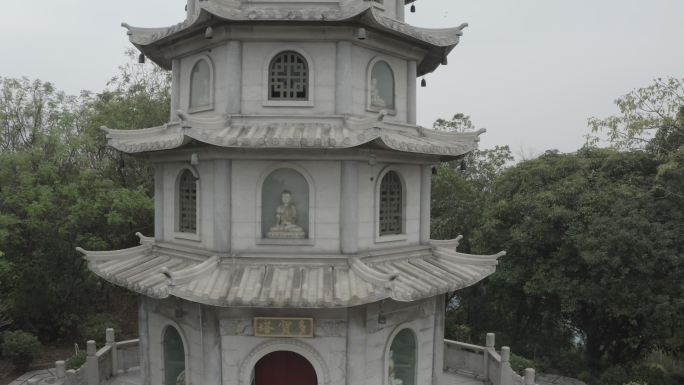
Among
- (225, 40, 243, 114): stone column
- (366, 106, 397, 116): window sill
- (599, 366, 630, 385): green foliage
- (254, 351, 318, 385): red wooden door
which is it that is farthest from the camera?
(599, 366, 630, 385): green foliage

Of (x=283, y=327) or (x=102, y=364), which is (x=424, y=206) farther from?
(x=102, y=364)

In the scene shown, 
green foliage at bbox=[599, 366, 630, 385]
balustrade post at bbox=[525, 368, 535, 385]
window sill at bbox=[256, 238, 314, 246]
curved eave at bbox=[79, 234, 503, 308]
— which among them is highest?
window sill at bbox=[256, 238, 314, 246]

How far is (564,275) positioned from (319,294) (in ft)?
51.6

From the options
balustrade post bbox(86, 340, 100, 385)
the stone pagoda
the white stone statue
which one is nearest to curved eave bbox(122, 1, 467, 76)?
the stone pagoda

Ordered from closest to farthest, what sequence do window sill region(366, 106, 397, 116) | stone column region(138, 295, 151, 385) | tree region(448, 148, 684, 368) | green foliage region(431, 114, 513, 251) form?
window sill region(366, 106, 397, 116), stone column region(138, 295, 151, 385), tree region(448, 148, 684, 368), green foliage region(431, 114, 513, 251)

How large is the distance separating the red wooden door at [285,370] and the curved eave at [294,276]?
2.06m

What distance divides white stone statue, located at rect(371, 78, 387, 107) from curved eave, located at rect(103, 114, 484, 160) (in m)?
0.61

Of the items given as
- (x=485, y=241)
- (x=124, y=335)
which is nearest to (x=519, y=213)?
(x=485, y=241)

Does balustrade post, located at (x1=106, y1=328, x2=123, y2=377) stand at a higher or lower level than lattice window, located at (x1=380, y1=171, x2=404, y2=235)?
lower

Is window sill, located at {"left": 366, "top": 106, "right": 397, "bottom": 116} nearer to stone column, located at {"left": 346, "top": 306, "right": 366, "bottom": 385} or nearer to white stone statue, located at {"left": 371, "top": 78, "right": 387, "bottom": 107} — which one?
white stone statue, located at {"left": 371, "top": 78, "right": 387, "bottom": 107}

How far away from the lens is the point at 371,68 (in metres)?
11.5

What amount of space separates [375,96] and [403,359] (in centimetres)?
642

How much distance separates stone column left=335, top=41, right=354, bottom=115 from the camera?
10.7m

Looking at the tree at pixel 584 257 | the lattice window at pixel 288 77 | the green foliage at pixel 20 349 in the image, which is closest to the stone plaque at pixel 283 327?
the lattice window at pixel 288 77
